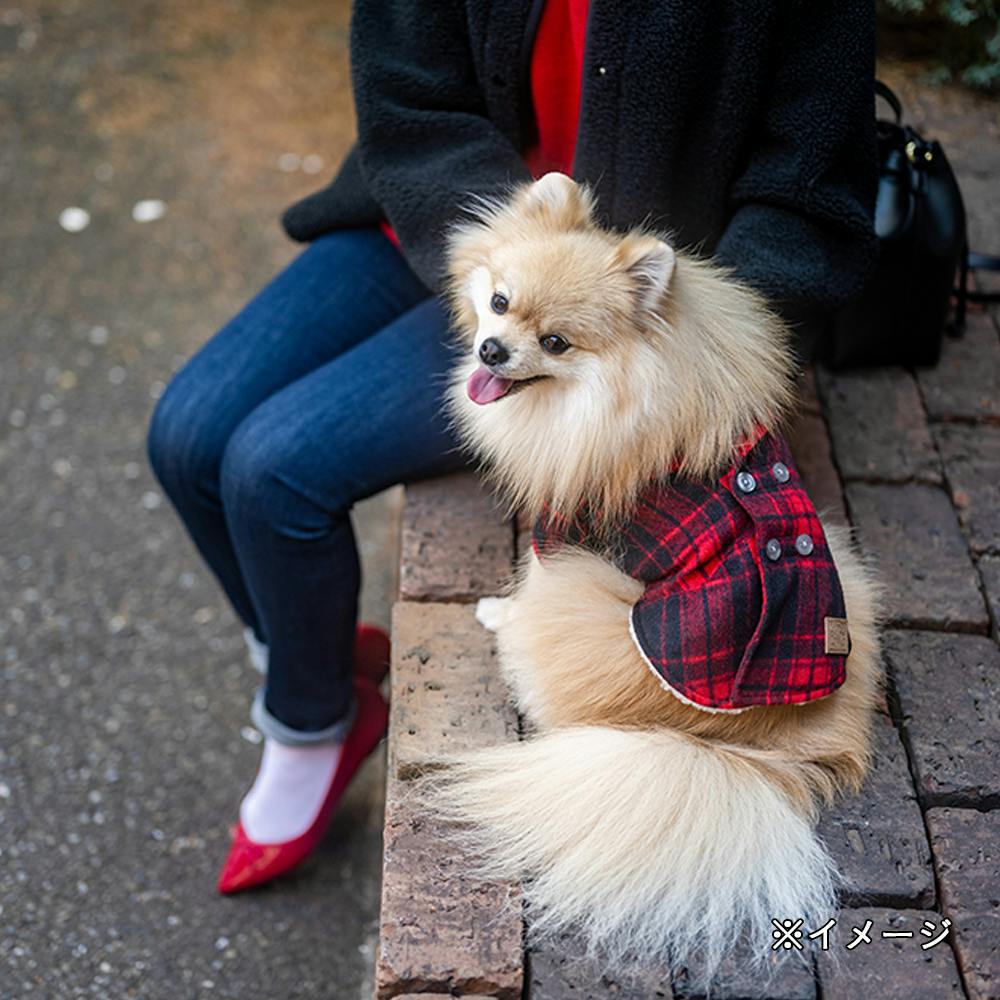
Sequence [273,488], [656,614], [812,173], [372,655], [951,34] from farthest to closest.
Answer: [951,34]
[372,655]
[273,488]
[812,173]
[656,614]

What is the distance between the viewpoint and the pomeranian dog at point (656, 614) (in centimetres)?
151

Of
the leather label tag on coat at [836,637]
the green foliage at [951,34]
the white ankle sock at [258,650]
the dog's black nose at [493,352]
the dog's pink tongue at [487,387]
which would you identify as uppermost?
the dog's black nose at [493,352]

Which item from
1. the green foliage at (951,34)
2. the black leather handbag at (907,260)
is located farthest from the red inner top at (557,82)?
the green foliage at (951,34)

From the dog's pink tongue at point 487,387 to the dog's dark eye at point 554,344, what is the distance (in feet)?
0.23

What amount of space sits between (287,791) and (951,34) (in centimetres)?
279

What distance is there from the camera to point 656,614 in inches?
62.1

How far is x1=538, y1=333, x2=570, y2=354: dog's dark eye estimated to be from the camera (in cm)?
152

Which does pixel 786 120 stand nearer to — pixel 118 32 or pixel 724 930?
pixel 724 930

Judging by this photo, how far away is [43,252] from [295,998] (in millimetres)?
2520

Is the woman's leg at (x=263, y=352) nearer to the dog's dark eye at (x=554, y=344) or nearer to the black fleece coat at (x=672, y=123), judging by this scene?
the black fleece coat at (x=672, y=123)

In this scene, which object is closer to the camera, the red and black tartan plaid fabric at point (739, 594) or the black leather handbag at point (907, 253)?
the red and black tartan plaid fabric at point (739, 594)

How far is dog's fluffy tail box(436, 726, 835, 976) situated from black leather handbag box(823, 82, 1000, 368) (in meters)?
1.13

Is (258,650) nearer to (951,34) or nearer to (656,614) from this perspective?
(656,614)

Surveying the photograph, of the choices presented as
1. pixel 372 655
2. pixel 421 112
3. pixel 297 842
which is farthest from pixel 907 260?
pixel 297 842
